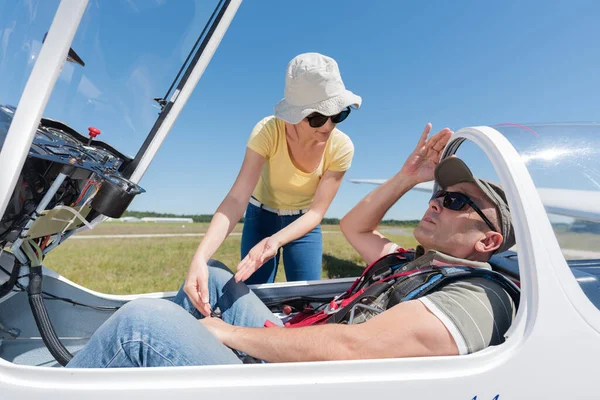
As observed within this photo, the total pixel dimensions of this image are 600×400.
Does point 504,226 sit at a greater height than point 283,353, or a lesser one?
greater

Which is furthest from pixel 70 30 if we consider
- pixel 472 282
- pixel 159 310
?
pixel 472 282

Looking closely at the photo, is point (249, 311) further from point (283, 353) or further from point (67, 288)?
point (67, 288)

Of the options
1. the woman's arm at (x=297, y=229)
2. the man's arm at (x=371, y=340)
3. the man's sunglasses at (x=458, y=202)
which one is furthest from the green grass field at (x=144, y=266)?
the man's arm at (x=371, y=340)

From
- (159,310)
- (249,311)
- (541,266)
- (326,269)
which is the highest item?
(541,266)

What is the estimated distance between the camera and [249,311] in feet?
4.86

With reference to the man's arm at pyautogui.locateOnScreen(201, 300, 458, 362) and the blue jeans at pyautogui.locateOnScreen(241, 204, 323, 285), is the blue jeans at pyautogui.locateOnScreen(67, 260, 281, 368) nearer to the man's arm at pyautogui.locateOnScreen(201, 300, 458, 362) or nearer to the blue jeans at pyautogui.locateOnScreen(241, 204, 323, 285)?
the man's arm at pyautogui.locateOnScreen(201, 300, 458, 362)

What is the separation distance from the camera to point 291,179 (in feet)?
6.43

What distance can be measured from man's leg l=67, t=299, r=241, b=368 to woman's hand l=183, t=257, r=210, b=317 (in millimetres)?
395

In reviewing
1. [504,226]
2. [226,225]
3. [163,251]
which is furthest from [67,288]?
[163,251]

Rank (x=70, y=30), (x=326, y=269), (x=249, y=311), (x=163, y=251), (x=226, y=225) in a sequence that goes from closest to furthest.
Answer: (x=70, y=30) → (x=249, y=311) → (x=226, y=225) → (x=326, y=269) → (x=163, y=251)

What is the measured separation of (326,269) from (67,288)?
15.0 ft

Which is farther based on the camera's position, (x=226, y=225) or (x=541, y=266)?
(x=226, y=225)

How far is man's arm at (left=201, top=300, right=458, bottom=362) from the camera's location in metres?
0.91

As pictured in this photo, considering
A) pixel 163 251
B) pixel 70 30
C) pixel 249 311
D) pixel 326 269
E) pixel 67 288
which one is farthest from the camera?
pixel 163 251
